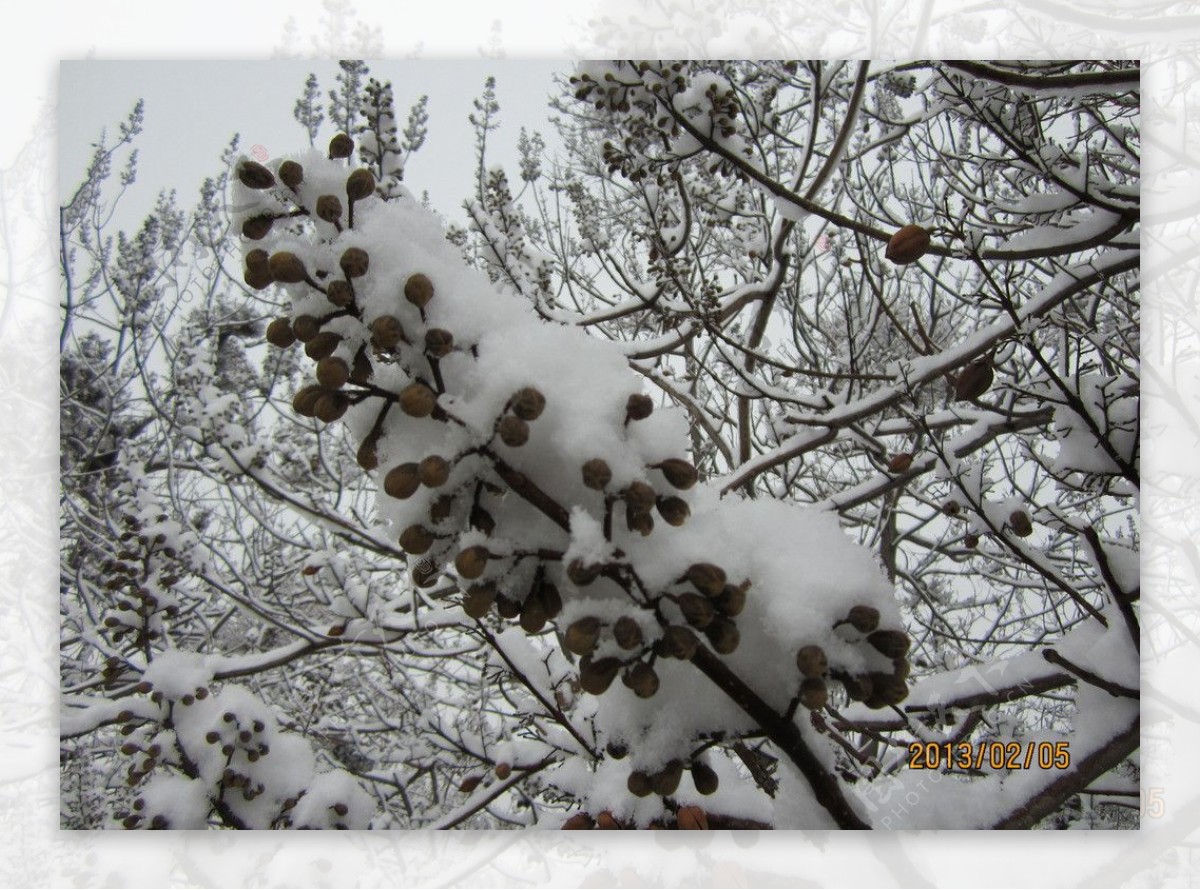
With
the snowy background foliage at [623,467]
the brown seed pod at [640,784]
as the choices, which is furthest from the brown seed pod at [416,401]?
the brown seed pod at [640,784]

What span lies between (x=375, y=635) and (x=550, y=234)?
4.99 feet

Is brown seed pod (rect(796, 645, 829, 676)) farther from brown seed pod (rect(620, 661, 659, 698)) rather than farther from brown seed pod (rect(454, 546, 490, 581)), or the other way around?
brown seed pod (rect(454, 546, 490, 581))

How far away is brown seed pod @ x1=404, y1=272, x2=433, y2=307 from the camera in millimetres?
583

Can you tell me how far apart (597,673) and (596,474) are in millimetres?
143

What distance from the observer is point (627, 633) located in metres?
0.54

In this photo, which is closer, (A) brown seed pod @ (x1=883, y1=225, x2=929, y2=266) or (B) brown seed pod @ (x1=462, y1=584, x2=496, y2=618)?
(B) brown seed pod @ (x1=462, y1=584, x2=496, y2=618)

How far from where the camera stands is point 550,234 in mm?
2701

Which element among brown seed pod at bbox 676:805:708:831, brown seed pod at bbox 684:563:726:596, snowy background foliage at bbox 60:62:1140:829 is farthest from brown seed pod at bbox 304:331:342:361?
brown seed pod at bbox 676:805:708:831

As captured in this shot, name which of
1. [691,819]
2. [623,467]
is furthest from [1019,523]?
[623,467]

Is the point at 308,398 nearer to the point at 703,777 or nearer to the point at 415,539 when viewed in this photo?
the point at 415,539

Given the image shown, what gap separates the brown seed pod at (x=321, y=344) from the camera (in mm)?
571

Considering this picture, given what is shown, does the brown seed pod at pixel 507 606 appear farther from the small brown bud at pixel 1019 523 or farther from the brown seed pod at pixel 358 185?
the small brown bud at pixel 1019 523

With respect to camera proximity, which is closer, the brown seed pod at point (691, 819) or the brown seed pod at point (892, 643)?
the brown seed pod at point (892, 643)

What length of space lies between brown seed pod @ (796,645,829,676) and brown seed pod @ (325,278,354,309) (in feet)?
1.43
